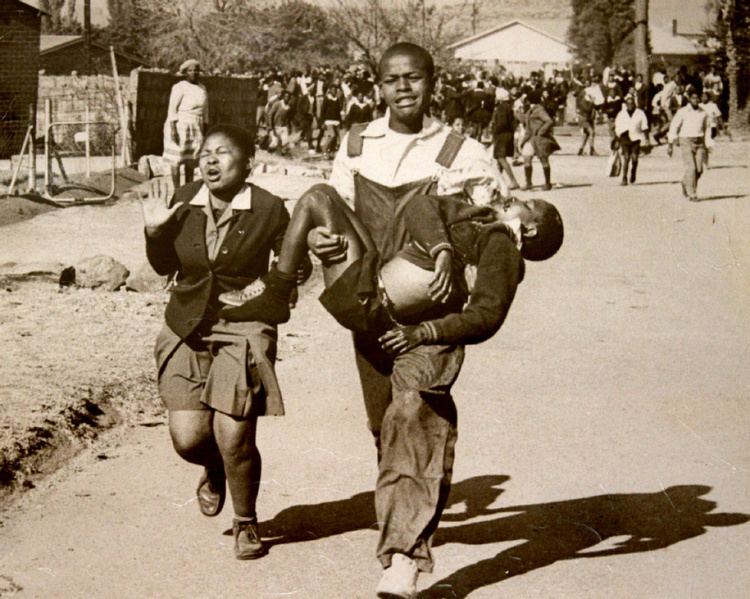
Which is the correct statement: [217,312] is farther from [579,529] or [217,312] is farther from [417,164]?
[579,529]

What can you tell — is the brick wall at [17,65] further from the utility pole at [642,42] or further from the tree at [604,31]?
the tree at [604,31]

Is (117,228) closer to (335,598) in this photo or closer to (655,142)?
(335,598)

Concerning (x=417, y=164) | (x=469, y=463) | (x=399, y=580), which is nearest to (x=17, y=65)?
(x=469, y=463)

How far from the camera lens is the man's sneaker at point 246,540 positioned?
214 inches

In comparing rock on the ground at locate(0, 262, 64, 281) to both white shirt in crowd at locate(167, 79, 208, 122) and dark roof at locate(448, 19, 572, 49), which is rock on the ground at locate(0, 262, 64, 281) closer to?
white shirt in crowd at locate(167, 79, 208, 122)

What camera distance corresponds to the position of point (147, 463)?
22.8 feet

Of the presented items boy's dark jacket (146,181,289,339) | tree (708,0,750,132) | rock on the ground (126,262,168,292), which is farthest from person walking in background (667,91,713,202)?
tree (708,0,750,132)

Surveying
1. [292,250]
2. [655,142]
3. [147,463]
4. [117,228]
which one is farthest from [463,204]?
[655,142]

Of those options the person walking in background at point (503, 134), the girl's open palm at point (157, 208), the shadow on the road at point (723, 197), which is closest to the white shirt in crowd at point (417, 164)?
the girl's open palm at point (157, 208)

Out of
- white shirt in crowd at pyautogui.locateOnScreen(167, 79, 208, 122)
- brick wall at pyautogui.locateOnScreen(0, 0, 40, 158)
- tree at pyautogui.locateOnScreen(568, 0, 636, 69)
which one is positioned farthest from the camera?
tree at pyautogui.locateOnScreen(568, 0, 636, 69)

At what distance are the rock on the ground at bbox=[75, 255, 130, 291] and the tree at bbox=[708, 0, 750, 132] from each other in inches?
1217

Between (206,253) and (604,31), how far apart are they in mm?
80309

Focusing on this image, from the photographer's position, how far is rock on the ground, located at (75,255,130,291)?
470 inches

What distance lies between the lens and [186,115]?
1697 cm
